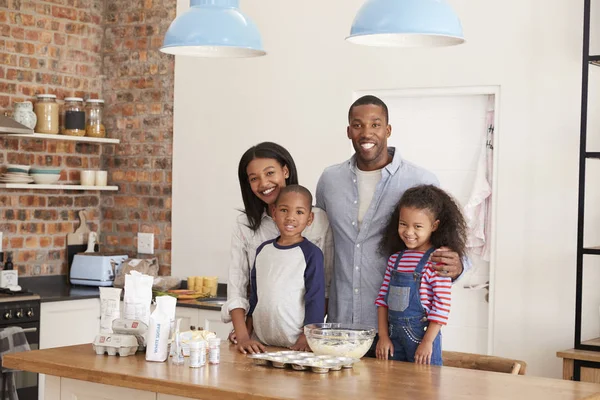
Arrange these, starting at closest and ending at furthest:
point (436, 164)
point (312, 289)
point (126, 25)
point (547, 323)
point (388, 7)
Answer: point (388, 7)
point (312, 289)
point (547, 323)
point (436, 164)
point (126, 25)

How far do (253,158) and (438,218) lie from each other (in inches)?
29.2

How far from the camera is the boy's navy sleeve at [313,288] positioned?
11.0 ft

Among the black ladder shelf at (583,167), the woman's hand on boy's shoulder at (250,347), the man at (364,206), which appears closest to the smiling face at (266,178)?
the man at (364,206)

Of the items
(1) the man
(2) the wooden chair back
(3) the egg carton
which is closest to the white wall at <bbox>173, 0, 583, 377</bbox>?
(2) the wooden chair back

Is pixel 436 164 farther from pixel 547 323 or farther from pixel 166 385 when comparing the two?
pixel 166 385

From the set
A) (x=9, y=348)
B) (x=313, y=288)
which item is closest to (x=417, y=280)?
(x=313, y=288)

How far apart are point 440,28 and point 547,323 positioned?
7.45 ft

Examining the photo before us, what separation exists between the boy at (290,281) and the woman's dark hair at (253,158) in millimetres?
172

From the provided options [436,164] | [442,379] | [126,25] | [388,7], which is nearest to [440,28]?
[388,7]

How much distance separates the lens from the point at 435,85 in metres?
4.99

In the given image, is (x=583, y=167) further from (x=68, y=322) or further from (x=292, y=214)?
(x=68, y=322)

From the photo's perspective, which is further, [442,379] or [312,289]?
[312,289]

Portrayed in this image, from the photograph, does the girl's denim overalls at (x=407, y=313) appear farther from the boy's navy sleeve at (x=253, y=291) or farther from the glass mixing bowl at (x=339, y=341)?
the boy's navy sleeve at (x=253, y=291)

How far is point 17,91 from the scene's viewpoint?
19.2ft
